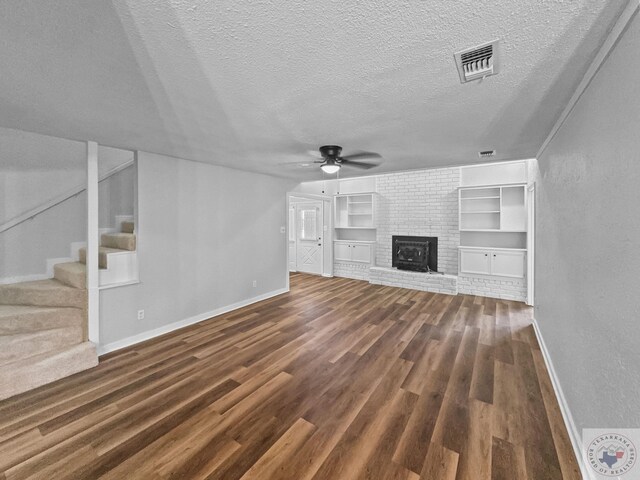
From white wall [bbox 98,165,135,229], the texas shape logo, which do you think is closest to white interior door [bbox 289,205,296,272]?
white wall [bbox 98,165,135,229]

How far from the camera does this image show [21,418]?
2.02 meters

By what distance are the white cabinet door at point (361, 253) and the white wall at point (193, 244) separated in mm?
2497

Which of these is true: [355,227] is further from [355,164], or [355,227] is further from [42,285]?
[42,285]

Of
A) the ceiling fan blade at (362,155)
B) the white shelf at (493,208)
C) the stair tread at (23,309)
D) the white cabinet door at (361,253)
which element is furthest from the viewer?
the white cabinet door at (361,253)

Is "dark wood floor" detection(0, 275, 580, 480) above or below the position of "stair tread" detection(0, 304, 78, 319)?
below

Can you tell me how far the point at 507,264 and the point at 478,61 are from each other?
465cm

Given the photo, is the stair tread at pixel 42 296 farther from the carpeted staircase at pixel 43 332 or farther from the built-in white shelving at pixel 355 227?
the built-in white shelving at pixel 355 227

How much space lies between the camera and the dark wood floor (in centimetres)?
162

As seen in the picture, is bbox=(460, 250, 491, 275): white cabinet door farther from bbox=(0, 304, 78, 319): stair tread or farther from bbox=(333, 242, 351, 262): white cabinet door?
bbox=(0, 304, 78, 319): stair tread

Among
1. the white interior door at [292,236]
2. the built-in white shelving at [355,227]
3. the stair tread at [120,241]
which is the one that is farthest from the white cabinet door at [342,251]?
the stair tread at [120,241]

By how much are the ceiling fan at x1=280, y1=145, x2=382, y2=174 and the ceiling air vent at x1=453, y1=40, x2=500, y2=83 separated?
63.6 inches

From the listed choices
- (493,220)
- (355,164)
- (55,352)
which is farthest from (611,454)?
(493,220)

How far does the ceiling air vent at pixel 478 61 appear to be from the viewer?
4.34 feet

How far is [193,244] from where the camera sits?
3.89 m
